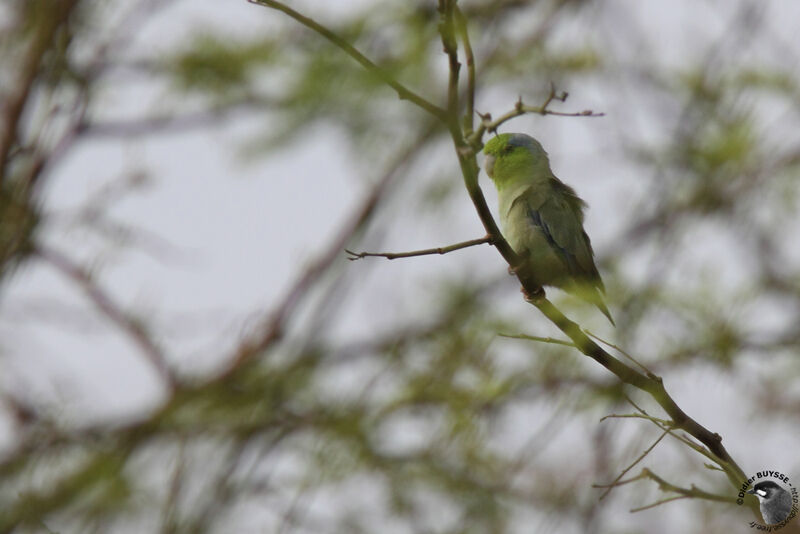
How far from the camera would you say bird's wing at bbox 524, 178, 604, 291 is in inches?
107

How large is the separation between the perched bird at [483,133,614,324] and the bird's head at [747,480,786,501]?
1.14 m

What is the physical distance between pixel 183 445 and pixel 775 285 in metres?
4.03

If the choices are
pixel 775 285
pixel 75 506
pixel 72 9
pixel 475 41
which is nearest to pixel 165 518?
pixel 75 506

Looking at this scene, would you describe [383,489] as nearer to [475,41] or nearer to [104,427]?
[104,427]

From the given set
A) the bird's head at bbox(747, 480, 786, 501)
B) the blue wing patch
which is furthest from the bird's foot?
the blue wing patch

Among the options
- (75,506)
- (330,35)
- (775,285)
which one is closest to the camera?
(330,35)

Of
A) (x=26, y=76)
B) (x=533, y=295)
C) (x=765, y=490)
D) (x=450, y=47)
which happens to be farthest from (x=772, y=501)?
(x=26, y=76)

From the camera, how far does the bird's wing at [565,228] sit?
2730 mm

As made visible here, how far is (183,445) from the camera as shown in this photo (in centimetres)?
258

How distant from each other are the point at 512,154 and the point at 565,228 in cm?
29

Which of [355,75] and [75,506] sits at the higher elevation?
[355,75]

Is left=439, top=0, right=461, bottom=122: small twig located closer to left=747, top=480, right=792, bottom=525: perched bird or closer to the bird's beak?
left=747, top=480, right=792, bottom=525: perched bird

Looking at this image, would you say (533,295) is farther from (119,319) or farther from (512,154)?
(119,319)

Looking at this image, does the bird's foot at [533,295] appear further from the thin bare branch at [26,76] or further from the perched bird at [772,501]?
the thin bare branch at [26,76]
